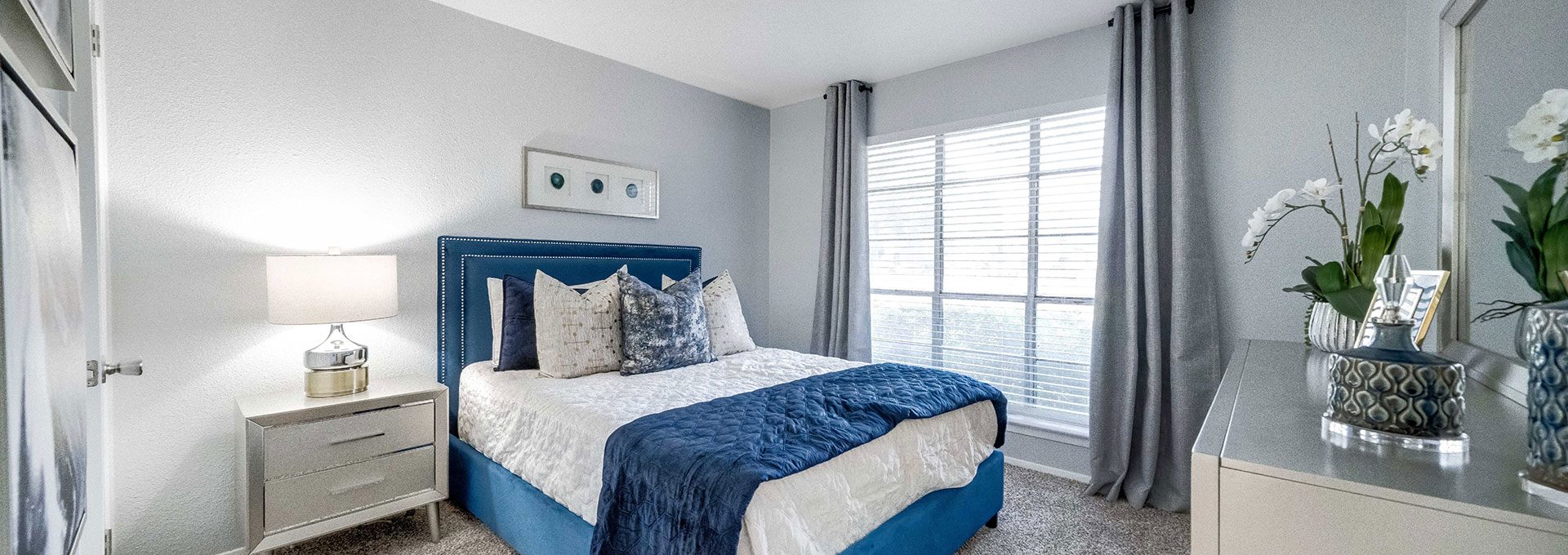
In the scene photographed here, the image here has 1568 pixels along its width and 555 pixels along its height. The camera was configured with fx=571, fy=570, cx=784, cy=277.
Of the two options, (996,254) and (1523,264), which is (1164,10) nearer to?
(996,254)

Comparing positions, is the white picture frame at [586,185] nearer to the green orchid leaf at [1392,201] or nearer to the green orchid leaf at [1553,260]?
the green orchid leaf at [1392,201]

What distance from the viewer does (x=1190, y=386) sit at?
101 inches

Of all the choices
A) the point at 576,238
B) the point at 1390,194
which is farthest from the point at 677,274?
the point at 1390,194

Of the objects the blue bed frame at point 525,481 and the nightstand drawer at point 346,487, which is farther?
the nightstand drawer at point 346,487

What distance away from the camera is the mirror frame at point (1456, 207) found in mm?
1170

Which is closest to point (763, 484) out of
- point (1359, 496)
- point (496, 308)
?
point (1359, 496)

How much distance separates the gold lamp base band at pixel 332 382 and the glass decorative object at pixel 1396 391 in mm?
2837

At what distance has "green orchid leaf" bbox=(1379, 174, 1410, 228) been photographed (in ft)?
4.06

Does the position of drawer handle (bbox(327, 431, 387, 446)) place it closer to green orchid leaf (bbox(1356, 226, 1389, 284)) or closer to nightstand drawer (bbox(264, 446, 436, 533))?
nightstand drawer (bbox(264, 446, 436, 533))

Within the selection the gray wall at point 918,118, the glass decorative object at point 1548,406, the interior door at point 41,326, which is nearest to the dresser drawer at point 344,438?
the interior door at point 41,326

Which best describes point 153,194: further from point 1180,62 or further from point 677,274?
point 1180,62

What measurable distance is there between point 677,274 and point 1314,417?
3152 mm

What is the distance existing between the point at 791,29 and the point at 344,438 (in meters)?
2.64

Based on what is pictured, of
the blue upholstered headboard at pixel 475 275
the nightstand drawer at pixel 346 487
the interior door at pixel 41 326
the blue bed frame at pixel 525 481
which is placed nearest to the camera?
the interior door at pixel 41 326
